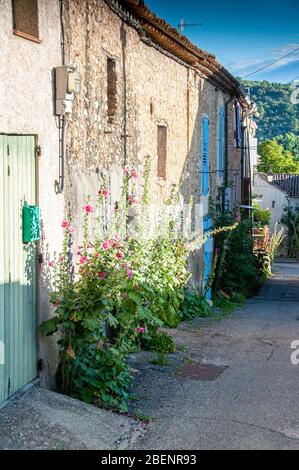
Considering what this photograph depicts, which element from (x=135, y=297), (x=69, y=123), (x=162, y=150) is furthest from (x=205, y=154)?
(x=135, y=297)

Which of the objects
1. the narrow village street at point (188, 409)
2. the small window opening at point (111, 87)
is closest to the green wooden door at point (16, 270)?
the narrow village street at point (188, 409)

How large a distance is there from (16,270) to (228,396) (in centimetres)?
293

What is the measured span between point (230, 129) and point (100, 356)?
51.8ft

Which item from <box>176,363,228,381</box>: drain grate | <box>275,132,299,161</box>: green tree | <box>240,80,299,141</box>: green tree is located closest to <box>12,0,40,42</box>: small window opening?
<box>176,363,228,381</box>: drain grate

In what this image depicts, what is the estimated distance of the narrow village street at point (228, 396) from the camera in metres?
6.16

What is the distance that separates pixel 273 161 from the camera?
68.4 metres

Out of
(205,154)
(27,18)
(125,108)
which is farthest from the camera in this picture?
(205,154)

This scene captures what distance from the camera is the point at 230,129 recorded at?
21.8 meters

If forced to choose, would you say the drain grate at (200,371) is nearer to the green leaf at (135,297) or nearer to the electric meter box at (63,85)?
the green leaf at (135,297)

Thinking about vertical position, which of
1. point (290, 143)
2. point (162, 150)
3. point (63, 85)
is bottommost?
point (162, 150)

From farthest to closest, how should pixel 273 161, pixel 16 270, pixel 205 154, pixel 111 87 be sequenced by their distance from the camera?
pixel 273 161, pixel 205 154, pixel 111 87, pixel 16 270

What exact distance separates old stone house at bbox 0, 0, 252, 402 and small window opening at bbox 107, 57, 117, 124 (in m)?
0.02

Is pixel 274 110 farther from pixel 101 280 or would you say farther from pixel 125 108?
pixel 101 280

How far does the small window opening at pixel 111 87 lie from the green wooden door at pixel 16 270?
3.63m
